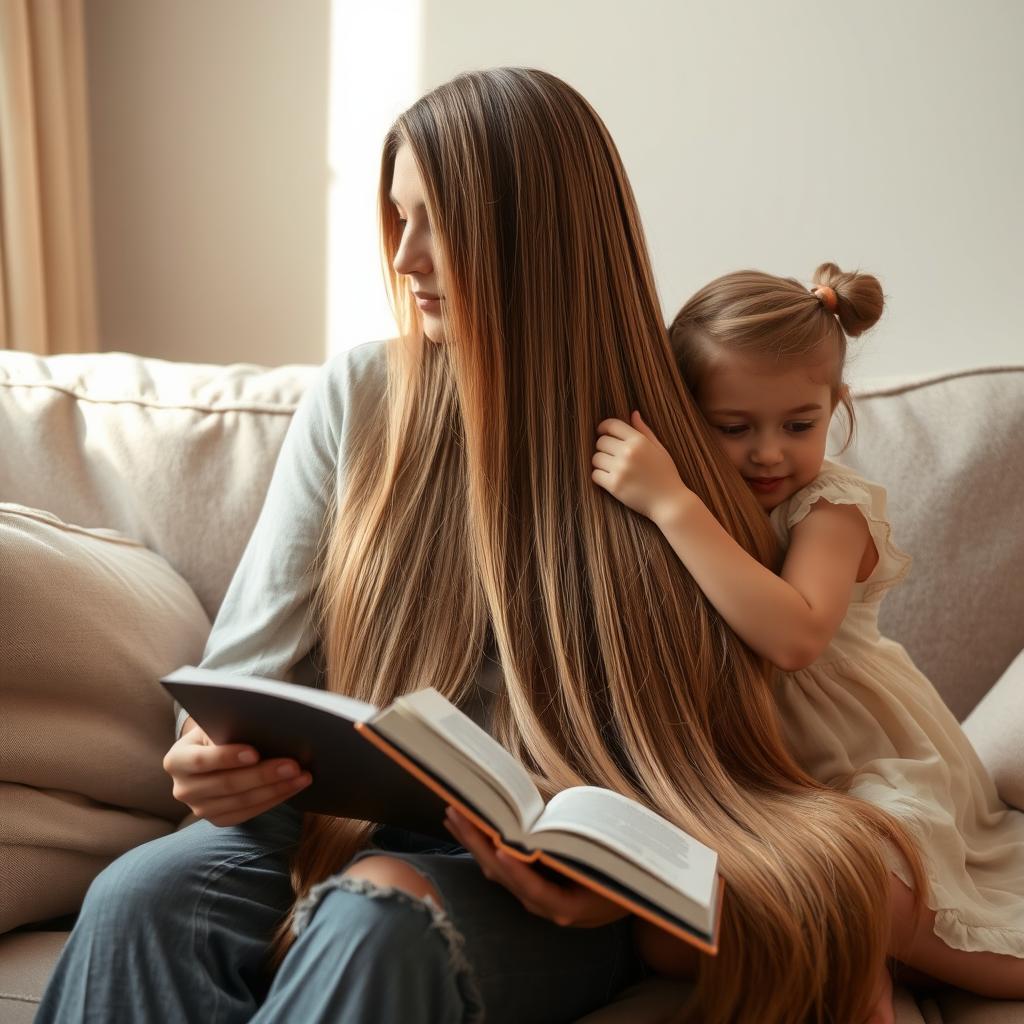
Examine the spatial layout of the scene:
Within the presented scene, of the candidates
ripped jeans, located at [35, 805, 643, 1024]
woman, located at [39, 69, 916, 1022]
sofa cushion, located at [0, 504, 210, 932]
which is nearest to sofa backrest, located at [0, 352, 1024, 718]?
sofa cushion, located at [0, 504, 210, 932]

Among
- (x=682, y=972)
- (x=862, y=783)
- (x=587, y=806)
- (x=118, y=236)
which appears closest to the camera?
(x=587, y=806)

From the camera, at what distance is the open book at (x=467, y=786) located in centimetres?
78

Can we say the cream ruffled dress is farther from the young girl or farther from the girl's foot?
the girl's foot

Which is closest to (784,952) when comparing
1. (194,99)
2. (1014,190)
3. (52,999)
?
A: (52,999)

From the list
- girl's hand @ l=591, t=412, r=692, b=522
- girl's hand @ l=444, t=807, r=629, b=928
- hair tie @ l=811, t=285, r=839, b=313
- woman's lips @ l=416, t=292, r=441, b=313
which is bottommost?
girl's hand @ l=444, t=807, r=629, b=928

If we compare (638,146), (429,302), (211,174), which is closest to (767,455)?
(429,302)

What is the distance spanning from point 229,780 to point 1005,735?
948 mm

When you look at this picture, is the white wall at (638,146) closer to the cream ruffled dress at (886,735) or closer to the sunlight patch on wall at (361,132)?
the sunlight patch on wall at (361,132)

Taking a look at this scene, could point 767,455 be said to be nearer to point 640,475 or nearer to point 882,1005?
point 640,475

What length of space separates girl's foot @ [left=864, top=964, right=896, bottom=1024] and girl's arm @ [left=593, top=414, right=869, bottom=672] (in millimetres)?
305

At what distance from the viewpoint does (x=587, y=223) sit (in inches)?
46.3

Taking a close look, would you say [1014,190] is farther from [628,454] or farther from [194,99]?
[194,99]

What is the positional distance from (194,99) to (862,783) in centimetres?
182

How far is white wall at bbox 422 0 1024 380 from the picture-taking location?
1823 millimetres
